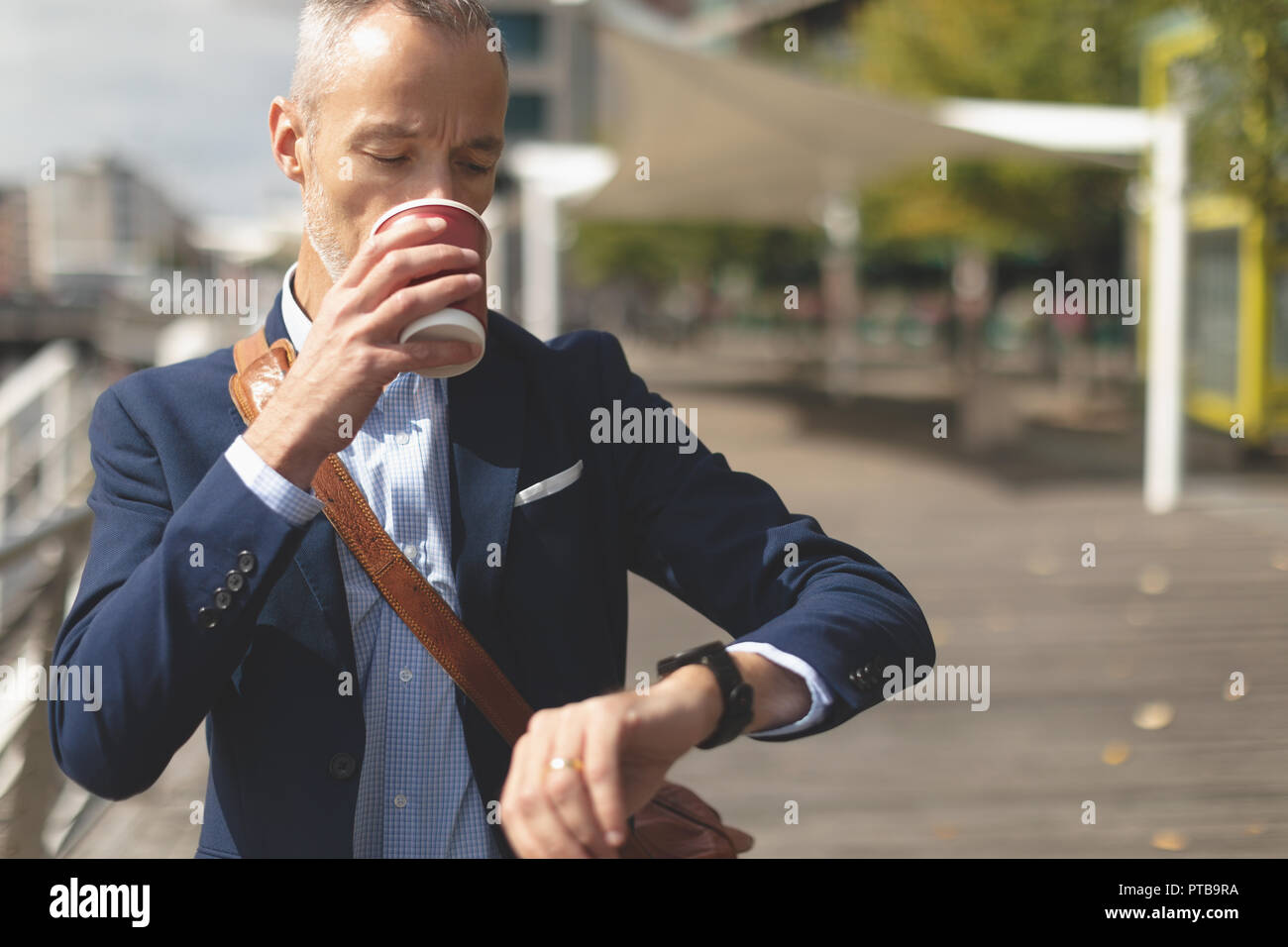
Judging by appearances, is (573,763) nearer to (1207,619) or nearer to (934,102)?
(1207,619)

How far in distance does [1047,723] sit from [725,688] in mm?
4547

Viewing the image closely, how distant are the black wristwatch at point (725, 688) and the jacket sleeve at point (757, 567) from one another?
10 centimetres

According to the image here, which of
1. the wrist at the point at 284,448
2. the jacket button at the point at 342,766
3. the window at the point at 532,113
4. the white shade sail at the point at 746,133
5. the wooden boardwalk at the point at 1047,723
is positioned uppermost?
the window at the point at 532,113

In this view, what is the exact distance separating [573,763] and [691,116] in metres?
15.4

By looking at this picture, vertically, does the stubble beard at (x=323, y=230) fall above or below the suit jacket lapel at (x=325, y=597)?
above

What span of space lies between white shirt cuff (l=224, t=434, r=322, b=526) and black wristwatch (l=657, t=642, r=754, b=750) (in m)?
0.34

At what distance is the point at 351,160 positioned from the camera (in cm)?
127

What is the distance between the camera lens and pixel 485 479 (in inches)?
56.8

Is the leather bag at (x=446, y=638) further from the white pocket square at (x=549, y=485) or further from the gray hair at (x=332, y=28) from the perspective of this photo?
the gray hair at (x=332, y=28)

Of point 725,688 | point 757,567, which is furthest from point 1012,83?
point 725,688

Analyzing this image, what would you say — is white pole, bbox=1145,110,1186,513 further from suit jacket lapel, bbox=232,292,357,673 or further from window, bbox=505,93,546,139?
window, bbox=505,93,546,139

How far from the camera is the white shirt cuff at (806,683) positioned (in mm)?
1199

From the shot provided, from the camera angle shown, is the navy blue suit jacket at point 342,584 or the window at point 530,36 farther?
the window at point 530,36

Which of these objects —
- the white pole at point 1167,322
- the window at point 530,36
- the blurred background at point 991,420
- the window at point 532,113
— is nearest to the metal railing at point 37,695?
the blurred background at point 991,420
